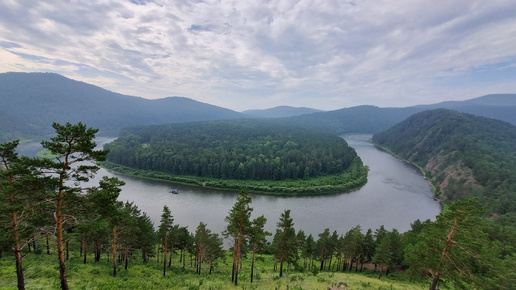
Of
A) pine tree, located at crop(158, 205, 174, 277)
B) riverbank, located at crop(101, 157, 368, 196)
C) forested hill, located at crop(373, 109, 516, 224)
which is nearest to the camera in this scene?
pine tree, located at crop(158, 205, 174, 277)

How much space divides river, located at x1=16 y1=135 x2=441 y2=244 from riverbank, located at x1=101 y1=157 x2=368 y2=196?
3.25 meters

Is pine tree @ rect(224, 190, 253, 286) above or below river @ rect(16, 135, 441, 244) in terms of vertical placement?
above

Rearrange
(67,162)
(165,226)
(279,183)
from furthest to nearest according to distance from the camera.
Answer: (279,183), (165,226), (67,162)

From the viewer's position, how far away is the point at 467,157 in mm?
91562

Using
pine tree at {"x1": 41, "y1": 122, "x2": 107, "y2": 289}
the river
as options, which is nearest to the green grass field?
pine tree at {"x1": 41, "y1": 122, "x2": 107, "y2": 289}

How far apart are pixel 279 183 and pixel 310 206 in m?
20.8

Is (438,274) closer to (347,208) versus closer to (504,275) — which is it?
(504,275)

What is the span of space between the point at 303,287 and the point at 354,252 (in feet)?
55.5

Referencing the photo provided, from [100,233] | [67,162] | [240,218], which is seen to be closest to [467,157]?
[240,218]

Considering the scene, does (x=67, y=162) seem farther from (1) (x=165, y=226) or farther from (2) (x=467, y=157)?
(2) (x=467, y=157)

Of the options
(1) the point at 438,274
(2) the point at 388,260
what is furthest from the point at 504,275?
(2) the point at 388,260

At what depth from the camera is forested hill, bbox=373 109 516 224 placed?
63.8 metres

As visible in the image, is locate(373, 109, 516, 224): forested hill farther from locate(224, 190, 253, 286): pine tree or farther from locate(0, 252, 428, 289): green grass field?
locate(224, 190, 253, 286): pine tree

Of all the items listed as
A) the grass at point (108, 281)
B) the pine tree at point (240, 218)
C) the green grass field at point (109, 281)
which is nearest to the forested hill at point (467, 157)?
the grass at point (108, 281)
